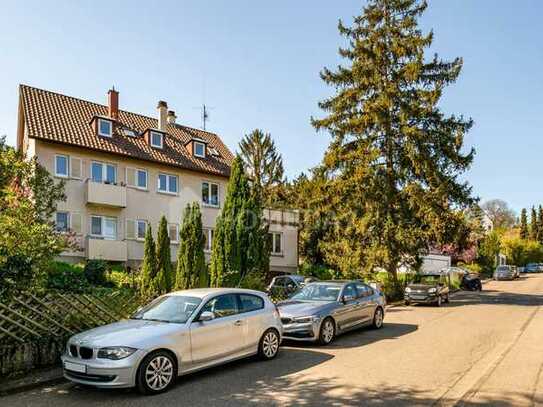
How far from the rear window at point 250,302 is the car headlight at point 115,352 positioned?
2696 millimetres

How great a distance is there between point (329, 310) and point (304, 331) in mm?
980

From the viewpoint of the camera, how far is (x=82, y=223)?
26.6 meters

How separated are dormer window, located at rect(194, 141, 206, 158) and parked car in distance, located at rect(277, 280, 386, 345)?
69.0 feet

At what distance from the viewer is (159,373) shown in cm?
761

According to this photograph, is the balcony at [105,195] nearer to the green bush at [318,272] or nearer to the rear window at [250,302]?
the green bush at [318,272]

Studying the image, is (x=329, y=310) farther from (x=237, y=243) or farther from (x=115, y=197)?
(x=115, y=197)

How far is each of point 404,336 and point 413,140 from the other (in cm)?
1392

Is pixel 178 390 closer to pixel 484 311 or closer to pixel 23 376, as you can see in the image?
pixel 23 376

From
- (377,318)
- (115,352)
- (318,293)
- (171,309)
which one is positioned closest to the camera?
(115,352)

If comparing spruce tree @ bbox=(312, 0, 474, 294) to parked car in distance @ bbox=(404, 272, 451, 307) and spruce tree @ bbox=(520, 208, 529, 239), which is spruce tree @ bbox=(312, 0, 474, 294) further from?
spruce tree @ bbox=(520, 208, 529, 239)

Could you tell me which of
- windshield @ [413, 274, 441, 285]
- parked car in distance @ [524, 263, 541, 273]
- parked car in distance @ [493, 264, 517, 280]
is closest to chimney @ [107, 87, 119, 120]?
windshield @ [413, 274, 441, 285]

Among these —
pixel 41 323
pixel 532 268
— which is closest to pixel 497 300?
pixel 41 323

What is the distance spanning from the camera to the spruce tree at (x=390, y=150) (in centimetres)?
2459

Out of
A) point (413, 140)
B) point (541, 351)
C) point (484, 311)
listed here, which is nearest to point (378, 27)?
point (413, 140)
